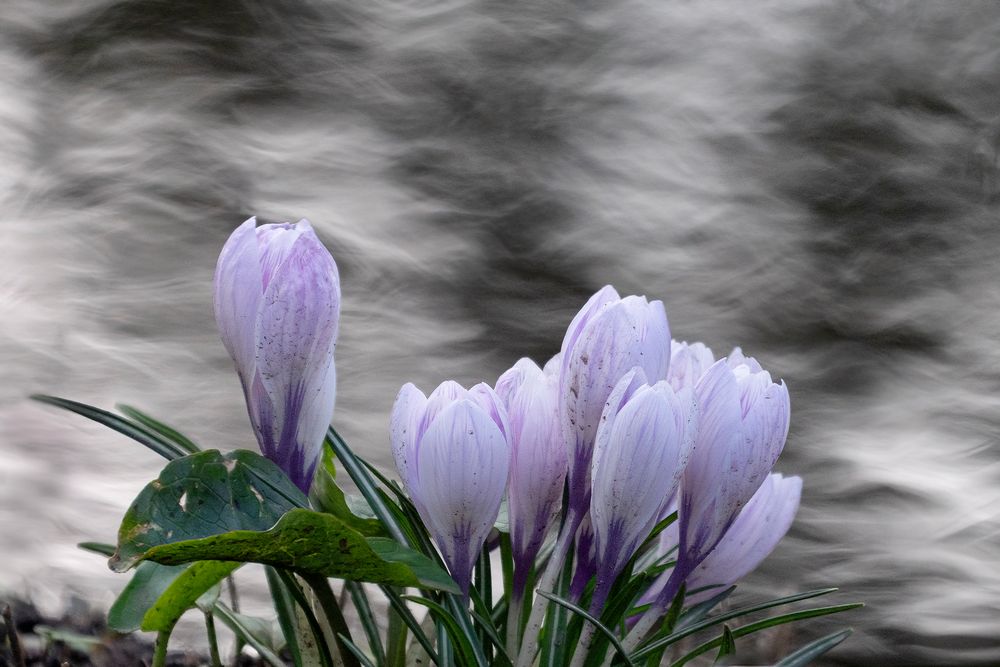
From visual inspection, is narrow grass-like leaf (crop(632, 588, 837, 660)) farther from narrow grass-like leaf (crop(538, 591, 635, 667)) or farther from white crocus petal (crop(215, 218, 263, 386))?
white crocus petal (crop(215, 218, 263, 386))

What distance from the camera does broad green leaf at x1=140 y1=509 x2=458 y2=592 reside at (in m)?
0.42

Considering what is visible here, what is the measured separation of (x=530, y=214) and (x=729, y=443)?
1.43 metres

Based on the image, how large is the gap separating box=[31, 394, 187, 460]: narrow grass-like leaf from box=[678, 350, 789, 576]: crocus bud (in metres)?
0.27

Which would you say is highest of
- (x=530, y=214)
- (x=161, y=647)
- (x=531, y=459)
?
(x=530, y=214)

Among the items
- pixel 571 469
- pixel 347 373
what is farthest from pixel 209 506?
pixel 347 373

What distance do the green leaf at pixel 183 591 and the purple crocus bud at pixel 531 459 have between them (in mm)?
144

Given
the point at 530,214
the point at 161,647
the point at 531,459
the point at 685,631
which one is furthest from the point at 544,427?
the point at 530,214

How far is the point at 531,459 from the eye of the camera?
0.54 meters

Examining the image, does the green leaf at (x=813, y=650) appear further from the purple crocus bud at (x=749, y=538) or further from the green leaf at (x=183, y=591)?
the green leaf at (x=183, y=591)

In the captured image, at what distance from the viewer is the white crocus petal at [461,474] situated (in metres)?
0.48

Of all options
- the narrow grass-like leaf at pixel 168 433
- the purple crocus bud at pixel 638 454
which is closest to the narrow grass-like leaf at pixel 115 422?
the narrow grass-like leaf at pixel 168 433

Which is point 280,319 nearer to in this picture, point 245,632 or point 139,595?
point 139,595

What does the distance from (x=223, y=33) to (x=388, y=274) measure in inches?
24.3

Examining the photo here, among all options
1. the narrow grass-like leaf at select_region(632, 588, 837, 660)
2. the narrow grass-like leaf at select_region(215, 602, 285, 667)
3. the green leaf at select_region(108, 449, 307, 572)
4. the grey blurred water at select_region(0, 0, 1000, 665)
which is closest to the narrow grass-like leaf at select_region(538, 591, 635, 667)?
the narrow grass-like leaf at select_region(632, 588, 837, 660)
